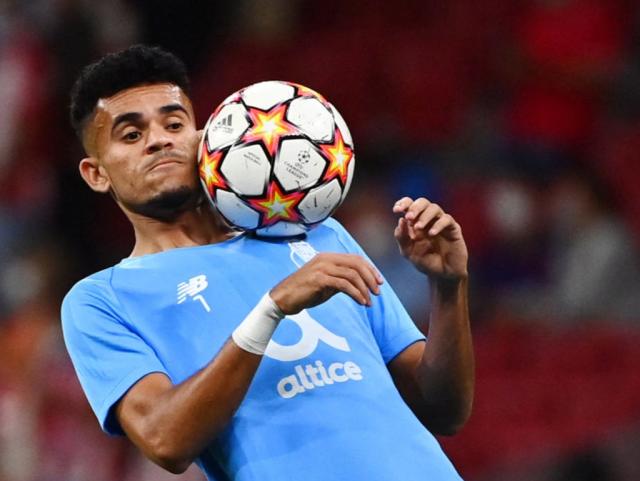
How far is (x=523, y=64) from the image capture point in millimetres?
8969

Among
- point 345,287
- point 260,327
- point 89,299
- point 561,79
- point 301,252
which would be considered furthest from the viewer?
point 561,79

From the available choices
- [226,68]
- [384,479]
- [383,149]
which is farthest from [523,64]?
[384,479]

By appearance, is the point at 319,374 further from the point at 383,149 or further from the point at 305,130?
the point at 383,149

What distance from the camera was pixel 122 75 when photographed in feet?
12.7

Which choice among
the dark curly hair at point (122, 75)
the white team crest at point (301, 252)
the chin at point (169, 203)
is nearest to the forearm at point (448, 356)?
the white team crest at point (301, 252)

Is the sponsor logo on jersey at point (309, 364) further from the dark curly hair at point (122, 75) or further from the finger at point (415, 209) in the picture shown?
the dark curly hair at point (122, 75)

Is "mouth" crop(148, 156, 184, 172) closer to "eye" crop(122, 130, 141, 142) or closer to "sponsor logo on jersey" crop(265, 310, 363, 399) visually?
"eye" crop(122, 130, 141, 142)

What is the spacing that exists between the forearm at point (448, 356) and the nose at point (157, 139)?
2.74 feet

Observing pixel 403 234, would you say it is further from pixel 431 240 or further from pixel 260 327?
pixel 260 327

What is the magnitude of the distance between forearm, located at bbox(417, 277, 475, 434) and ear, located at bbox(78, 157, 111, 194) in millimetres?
1008

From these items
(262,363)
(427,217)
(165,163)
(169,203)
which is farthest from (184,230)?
(427,217)

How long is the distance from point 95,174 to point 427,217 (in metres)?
1.08

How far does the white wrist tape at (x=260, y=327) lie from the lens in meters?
3.29

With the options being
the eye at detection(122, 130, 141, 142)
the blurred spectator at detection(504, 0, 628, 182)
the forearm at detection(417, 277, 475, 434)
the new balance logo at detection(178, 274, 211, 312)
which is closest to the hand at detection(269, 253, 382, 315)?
the new balance logo at detection(178, 274, 211, 312)
